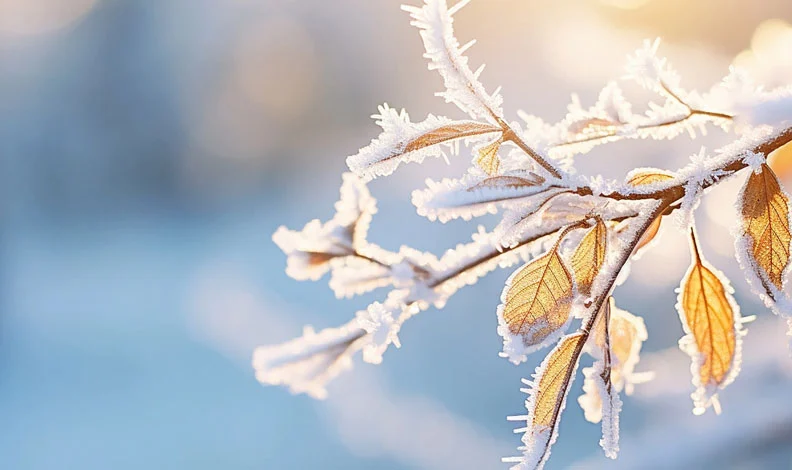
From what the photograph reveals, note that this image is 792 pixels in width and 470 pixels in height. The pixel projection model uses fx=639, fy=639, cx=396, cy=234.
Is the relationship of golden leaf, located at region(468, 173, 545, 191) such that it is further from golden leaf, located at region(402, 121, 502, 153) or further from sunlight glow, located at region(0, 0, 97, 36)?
sunlight glow, located at region(0, 0, 97, 36)

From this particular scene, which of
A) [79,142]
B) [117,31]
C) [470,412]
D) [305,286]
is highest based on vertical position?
[117,31]

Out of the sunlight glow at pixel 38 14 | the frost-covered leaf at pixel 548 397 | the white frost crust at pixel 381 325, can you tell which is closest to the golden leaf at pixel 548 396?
the frost-covered leaf at pixel 548 397

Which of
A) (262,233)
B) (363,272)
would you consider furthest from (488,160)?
(262,233)

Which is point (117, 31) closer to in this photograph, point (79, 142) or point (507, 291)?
point (79, 142)

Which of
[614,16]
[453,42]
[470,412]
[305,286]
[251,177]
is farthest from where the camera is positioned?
[251,177]

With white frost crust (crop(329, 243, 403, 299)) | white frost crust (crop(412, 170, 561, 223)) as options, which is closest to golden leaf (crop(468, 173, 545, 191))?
white frost crust (crop(412, 170, 561, 223))

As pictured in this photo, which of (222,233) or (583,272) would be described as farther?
(222,233)

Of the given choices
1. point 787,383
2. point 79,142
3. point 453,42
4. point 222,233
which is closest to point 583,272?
point 453,42
